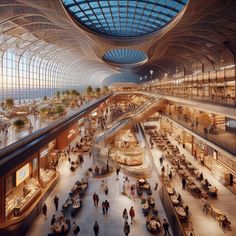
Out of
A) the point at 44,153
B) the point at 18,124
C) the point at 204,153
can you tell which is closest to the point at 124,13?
the point at 204,153

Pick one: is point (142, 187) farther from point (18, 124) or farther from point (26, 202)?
point (18, 124)

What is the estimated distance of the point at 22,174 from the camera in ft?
38.7

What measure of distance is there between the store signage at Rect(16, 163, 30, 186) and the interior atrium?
0.22ft

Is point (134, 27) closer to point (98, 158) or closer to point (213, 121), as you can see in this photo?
point (213, 121)

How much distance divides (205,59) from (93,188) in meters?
31.7

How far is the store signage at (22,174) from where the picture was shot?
11.3 m

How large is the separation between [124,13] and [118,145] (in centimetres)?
2156

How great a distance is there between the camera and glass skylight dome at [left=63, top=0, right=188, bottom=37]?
2644cm

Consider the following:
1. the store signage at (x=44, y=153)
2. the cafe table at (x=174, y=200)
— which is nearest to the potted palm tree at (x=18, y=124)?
the store signage at (x=44, y=153)

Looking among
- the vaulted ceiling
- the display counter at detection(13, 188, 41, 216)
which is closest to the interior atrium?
the display counter at detection(13, 188, 41, 216)

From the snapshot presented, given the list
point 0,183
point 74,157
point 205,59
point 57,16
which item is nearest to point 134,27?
point 205,59

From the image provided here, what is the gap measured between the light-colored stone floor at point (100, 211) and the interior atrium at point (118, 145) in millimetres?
62

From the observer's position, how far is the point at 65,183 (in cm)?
1623

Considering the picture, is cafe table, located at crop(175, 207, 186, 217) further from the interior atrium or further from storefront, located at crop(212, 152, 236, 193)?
storefront, located at crop(212, 152, 236, 193)
